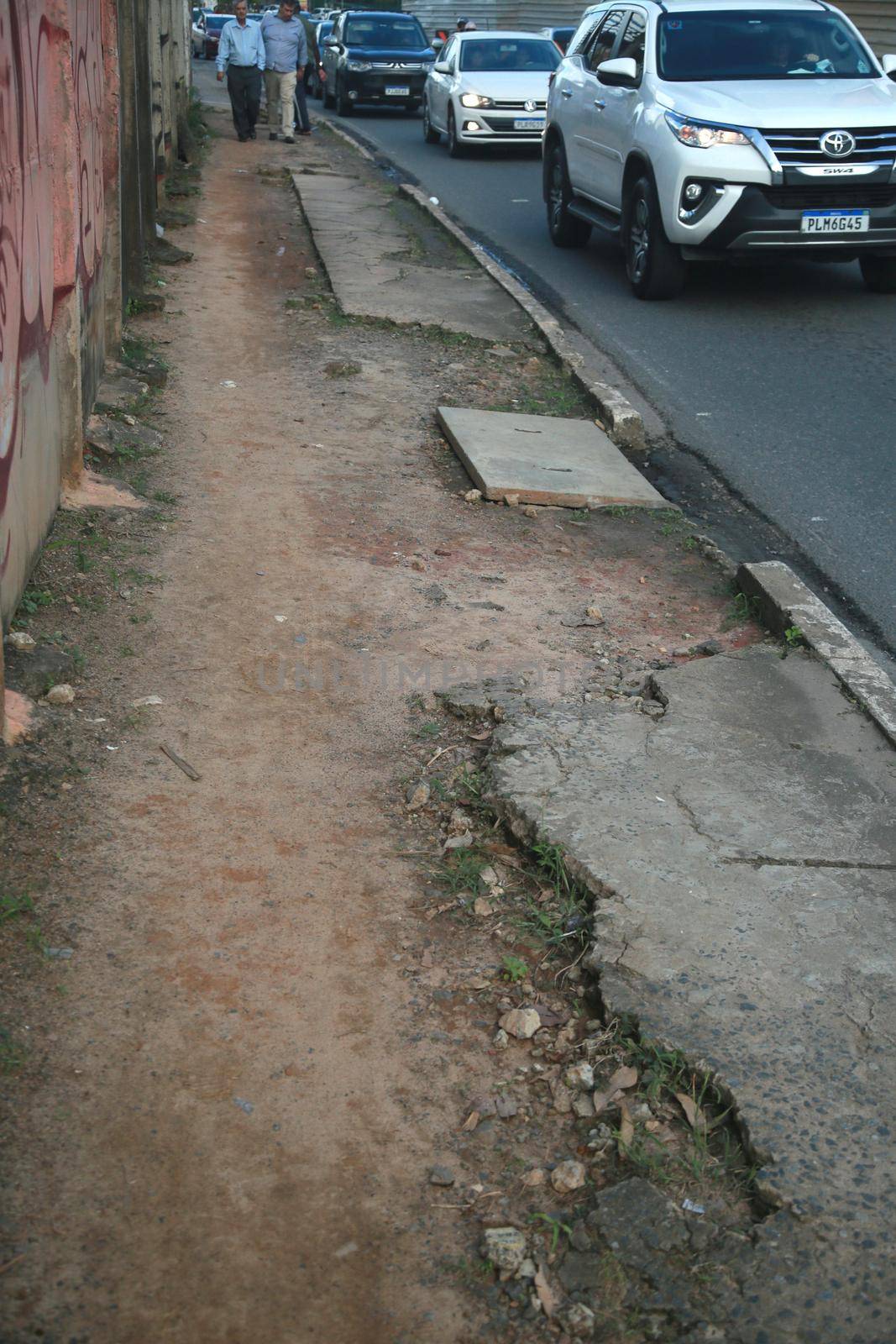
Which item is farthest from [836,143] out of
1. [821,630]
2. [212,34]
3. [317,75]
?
[212,34]

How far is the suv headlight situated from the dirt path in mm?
4605

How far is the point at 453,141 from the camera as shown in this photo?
1908 cm

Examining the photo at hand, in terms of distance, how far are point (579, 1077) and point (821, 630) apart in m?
2.38

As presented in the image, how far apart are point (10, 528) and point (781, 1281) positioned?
3.18 meters

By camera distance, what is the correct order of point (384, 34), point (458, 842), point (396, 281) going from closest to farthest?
point (458, 842), point (396, 281), point (384, 34)

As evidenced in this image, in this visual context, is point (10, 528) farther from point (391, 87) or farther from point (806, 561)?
point (391, 87)

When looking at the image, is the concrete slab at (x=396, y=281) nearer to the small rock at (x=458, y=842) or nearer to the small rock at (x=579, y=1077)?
the small rock at (x=458, y=842)

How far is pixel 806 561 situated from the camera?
18.3ft

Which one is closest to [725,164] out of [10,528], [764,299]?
[764,299]

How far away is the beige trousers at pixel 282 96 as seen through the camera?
1995 cm

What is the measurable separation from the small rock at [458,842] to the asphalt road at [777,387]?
2083 mm

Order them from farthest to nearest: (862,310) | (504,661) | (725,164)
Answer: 1. (862,310)
2. (725,164)
3. (504,661)

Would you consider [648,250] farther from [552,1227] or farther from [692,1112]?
[552,1227]

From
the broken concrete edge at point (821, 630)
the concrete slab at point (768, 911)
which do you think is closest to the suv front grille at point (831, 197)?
the broken concrete edge at point (821, 630)
